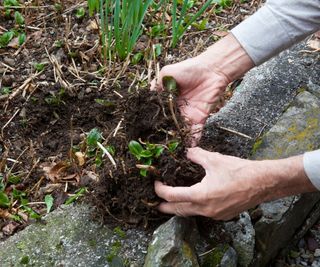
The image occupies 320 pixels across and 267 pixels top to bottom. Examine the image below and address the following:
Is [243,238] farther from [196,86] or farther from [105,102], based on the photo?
[105,102]

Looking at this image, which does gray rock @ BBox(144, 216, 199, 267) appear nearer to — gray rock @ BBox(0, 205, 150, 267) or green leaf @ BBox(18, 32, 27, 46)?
gray rock @ BBox(0, 205, 150, 267)

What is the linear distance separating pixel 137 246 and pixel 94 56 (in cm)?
95

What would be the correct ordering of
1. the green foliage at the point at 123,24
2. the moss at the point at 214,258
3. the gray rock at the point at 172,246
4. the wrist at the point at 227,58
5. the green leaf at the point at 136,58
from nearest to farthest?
the gray rock at the point at 172,246, the moss at the point at 214,258, the wrist at the point at 227,58, the green foliage at the point at 123,24, the green leaf at the point at 136,58

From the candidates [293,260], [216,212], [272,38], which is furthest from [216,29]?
[216,212]

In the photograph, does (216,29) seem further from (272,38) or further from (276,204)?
(276,204)

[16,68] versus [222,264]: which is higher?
[16,68]

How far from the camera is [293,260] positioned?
2061 millimetres

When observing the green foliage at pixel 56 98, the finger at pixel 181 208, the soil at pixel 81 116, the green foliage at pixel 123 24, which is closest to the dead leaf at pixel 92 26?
the soil at pixel 81 116

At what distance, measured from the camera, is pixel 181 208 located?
151cm

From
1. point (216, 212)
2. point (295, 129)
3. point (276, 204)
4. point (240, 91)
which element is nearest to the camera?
point (216, 212)

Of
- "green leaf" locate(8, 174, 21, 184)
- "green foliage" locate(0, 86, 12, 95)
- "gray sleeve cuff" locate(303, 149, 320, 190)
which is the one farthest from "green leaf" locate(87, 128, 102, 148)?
"gray sleeve cuff" locate(303, 149, 320, 190)

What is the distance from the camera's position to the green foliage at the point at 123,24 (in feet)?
6.50

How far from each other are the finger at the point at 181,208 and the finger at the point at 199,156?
112 mm

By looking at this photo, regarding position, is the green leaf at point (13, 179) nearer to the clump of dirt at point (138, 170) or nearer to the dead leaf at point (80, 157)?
the dead leaf at point (80, 157)
